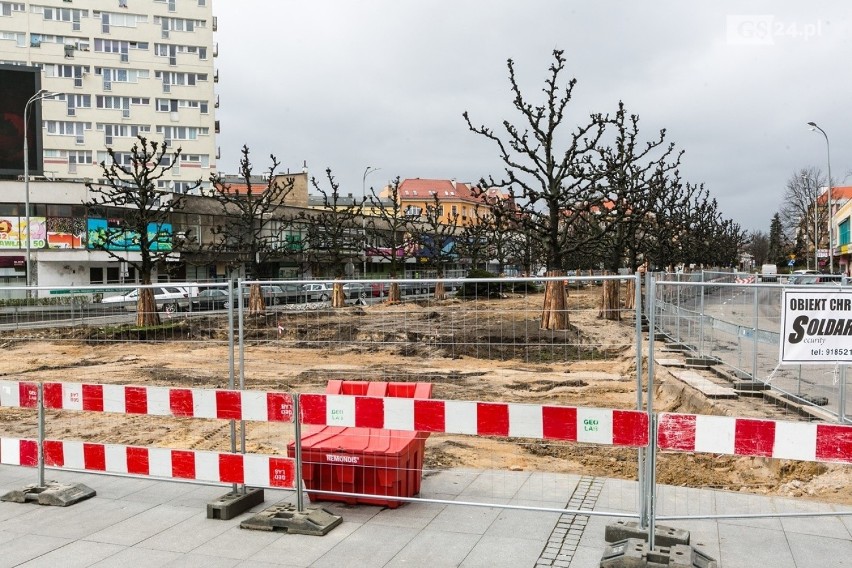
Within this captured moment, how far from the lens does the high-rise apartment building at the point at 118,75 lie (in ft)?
204

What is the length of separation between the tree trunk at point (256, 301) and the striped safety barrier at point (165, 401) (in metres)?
1.23

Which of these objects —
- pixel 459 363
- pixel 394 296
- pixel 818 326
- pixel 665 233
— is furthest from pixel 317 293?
pixel 665 233

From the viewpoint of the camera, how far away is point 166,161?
214 ft

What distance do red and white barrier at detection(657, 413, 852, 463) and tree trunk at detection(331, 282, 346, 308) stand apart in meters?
3.66

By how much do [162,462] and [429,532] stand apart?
2575 millimetres

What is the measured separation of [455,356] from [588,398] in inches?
188

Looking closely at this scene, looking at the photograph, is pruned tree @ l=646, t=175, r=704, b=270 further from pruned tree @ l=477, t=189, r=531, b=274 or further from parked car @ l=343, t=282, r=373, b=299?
parked car @ l=343, t=282, r=373, b=299

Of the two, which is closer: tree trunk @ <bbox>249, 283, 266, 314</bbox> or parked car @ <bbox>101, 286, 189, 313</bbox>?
tree trunk @ <bbox>249, 283, 266, 314</bbox>

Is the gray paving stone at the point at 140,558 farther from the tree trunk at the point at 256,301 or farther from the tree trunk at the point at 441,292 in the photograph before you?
the tree trunk at the point at 441,292

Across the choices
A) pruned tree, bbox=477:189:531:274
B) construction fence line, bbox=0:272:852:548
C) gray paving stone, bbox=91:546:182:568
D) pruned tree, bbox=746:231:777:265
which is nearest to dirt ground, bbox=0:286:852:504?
construction fence line, bbox=0:272:852:548

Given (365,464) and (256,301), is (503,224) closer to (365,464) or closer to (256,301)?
(256,301)

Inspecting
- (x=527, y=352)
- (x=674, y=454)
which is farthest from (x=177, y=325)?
(x=674, y=454)

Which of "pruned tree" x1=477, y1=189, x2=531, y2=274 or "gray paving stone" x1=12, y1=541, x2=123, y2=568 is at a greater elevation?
"pruned tree" x1=477, y1=189, x2=531, y2=274

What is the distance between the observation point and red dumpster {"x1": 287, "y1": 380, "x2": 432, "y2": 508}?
6.66 metres
